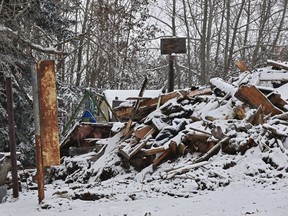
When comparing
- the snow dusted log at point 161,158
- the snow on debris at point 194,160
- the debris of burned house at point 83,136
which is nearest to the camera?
the snow on debris at point 194,160

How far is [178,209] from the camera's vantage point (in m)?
4.55

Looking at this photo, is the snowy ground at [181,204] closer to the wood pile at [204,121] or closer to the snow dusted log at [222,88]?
the wood pile at [204,121]

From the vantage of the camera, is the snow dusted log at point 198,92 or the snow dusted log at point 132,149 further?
the snow dusted log at point 198,92

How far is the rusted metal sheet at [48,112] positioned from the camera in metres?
5.30

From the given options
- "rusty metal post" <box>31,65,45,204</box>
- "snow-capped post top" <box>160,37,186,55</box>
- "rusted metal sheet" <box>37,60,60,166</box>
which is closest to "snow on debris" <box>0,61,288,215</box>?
"rusty metal post" <box>31,65,45,204</box>

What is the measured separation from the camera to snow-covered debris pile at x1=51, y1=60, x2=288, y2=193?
19.9 feet

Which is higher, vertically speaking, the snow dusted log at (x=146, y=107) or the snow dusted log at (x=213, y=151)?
the snow dusted log at (x=146, y=107)

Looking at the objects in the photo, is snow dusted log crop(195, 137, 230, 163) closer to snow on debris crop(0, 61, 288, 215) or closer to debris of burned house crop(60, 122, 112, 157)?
snow on debris crop(0, 61, 288, 215)

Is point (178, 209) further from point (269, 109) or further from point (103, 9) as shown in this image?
point (103, 9)

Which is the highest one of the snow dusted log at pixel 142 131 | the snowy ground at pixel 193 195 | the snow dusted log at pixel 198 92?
the snow dusted log at pixel 198 92

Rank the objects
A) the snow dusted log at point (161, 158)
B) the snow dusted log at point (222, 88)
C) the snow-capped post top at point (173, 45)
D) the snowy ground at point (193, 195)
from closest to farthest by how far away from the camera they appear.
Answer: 1. the snowy ground at point (193, 195)
2. the snow dusted log at point (161, 158)
3. the snow dusted log at point (222, 88)
4. the snow-capped post top at point (173, 45)

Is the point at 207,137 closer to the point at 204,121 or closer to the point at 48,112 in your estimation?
the point at 204,121

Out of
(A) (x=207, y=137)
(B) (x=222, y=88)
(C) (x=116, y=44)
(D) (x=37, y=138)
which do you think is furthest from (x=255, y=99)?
(C) (x=116, y=44)

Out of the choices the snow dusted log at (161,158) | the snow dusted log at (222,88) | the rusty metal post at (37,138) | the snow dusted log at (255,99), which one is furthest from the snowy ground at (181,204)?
the snow dusted log at (222,88)
